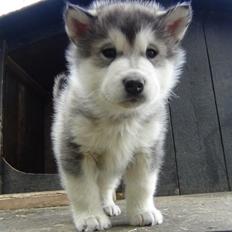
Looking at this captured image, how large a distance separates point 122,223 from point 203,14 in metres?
3.17

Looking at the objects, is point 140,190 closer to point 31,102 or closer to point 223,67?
point 223,67

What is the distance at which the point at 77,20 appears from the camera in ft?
9.77

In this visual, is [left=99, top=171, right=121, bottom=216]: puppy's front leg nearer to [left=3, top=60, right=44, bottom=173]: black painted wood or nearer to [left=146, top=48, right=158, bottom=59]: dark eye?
[left=146, top=48, right=158, bottom=59]: dark eye

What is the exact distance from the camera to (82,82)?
294 centimetres

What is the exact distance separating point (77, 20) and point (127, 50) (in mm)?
520

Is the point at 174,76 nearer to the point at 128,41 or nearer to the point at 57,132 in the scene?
the point at 128,41

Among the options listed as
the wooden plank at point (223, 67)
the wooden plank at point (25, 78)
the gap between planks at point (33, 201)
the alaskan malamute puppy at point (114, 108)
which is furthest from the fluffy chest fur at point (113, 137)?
the wooden plank at point (25, 78)

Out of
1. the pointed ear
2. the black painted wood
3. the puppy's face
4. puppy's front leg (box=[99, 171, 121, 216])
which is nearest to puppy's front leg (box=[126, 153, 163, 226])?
puppy's front leg (box=[99, 171, 121, 216])

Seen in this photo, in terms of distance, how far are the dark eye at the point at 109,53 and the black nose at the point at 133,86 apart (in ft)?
1.02

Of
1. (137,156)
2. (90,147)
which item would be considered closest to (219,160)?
(137,156)

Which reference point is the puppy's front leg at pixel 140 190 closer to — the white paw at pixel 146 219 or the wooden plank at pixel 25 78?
the white paw at pixel 146 219

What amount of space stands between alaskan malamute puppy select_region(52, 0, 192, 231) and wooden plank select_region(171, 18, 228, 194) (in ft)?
5.95

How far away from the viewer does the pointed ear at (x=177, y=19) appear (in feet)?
10.0

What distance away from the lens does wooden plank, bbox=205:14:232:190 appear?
191 inches
